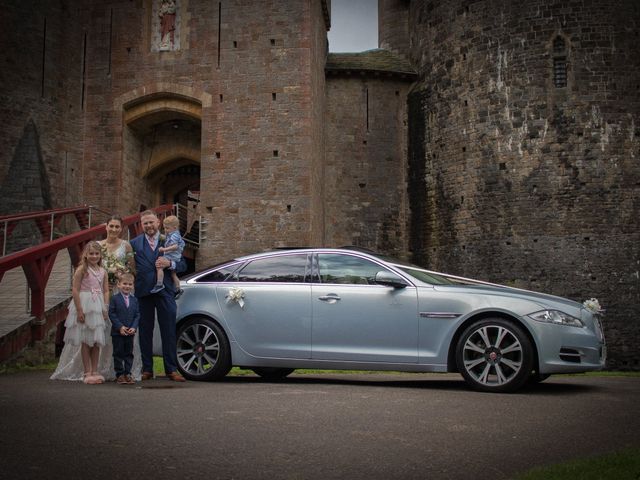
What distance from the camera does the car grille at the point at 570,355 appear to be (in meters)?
7.30

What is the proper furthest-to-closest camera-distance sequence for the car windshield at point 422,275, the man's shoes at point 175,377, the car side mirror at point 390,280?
1. the man's shoes at point 175,377
2. the car windshield at point 422,275
3. the car side mirror at point 390,280

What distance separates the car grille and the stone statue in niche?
19.6 metres

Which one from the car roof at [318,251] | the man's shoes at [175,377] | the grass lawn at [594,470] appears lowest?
the man's shoes at [175,377]

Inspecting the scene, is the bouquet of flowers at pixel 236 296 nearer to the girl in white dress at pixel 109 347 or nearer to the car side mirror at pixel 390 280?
the girl in white dress at pixel 109 347

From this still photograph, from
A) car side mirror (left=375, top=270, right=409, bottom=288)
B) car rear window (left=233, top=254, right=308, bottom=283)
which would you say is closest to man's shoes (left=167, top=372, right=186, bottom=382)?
car rear window (left=233, top=254, right=308, bottom=283)

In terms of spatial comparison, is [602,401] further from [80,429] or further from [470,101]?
[470,101]

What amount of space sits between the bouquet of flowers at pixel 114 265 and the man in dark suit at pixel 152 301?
1.00 feet

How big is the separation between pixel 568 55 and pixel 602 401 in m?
19.7

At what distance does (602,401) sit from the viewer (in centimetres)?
677

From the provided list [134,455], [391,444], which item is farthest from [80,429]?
[391,444]

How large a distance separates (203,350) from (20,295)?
15.2ft

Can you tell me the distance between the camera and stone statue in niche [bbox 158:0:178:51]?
24.2 m

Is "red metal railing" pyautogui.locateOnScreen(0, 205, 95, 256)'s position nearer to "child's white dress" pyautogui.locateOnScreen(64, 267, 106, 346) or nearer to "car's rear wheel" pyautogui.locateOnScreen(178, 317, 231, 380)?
"child's white dress" pyautogui.locateOnScreen(64, 267, 106, 346)

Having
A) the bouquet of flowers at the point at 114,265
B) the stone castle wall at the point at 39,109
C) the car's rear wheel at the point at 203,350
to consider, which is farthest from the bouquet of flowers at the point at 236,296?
the stone castle wall at the point at 39,109
